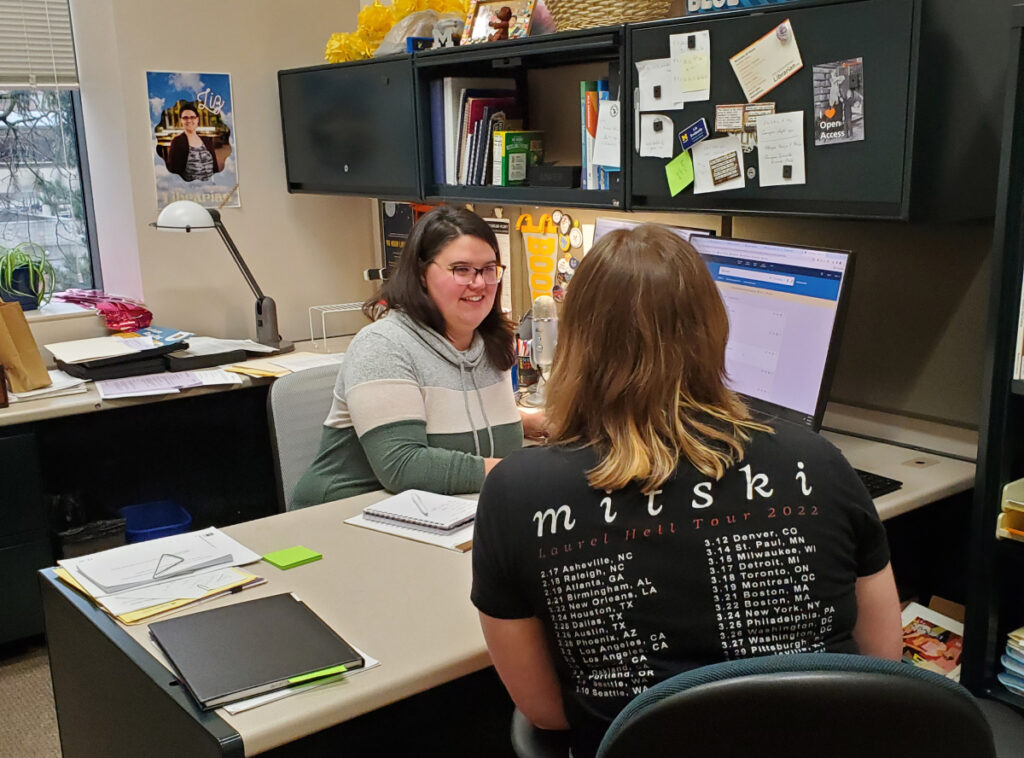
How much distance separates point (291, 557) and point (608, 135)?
125 centimetres

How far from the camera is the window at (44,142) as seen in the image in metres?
3.29

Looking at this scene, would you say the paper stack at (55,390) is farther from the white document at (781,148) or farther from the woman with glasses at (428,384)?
the white document at (781,148)

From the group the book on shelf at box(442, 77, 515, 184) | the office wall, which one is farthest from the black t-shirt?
the office wall

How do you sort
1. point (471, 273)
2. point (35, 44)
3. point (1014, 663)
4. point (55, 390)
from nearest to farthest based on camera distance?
point (1014, 663) → point (471, 273) → point (55, 390) → point (35, 44)

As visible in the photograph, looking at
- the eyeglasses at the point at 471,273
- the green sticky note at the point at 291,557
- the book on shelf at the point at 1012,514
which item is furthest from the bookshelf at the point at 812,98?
the green sticky note at the point at 291,557

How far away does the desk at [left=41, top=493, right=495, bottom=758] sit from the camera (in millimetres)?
1273

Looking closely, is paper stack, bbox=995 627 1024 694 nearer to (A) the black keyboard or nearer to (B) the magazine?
(B) the magazine

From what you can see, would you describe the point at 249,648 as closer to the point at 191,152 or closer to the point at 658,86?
the point at 658,86

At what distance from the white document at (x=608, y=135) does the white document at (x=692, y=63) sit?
0.79ft

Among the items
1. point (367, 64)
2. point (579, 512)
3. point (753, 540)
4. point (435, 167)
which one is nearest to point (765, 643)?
point (753, 540)

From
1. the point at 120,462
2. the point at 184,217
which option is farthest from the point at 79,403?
the point at 184,217

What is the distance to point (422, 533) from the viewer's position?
1832mm

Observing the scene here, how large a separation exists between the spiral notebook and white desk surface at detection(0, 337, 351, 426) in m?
1.26

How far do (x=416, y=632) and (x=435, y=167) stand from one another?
1765mm
